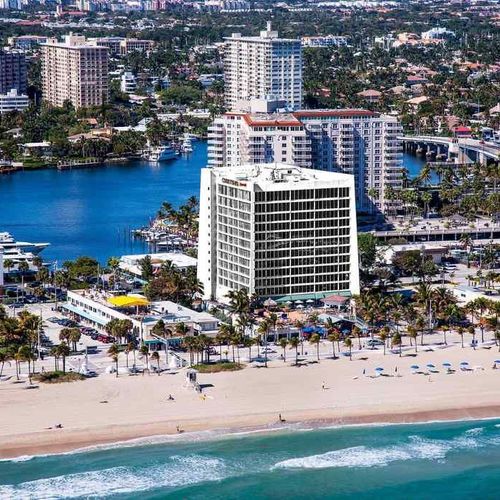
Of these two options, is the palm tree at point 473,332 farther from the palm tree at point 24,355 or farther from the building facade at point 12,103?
the building facade at point 12,103

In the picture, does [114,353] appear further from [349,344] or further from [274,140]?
[274,140]

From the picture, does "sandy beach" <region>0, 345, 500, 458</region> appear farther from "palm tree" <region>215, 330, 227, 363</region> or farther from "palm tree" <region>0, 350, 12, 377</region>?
"palm tree" <region>215, 330, 227, 363</region>

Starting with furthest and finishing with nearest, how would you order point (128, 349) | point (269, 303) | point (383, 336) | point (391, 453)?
point (269, 303), point (383, 336), point (128, 349), point (391, 453)

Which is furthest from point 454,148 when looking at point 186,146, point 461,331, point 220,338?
point 220,338

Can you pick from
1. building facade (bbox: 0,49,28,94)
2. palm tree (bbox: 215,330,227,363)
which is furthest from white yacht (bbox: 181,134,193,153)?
palm tree (bbox: 215,330,227,363)

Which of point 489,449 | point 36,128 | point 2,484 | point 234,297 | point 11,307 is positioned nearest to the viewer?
point 2,484

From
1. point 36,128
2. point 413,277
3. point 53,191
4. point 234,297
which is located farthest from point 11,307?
point 36,128

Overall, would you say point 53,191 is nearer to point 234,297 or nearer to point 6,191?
point 6,191

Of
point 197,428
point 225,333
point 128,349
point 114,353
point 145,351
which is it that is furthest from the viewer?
point 225,333
